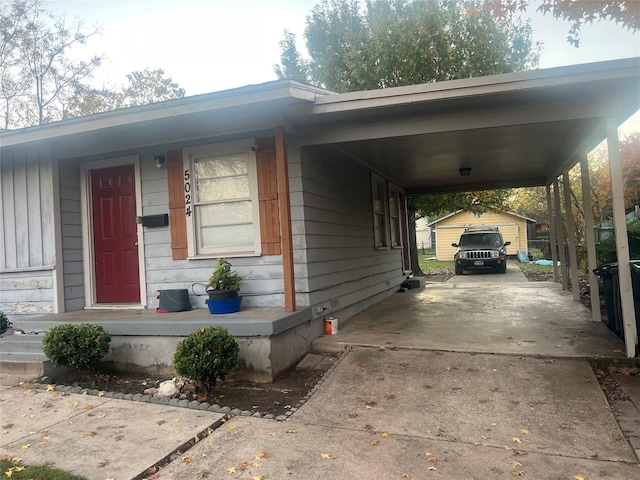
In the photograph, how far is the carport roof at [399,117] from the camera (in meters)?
4.18

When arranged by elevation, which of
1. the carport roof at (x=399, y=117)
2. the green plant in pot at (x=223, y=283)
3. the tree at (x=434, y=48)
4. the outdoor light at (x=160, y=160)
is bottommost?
the green plant in pot at (x=223, y=283)

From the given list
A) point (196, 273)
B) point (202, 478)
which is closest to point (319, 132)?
point (196, 273)

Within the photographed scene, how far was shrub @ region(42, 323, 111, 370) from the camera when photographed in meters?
4.37

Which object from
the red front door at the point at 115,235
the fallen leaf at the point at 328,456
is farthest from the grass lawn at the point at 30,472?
the red front door at the point at 115,235

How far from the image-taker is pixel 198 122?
17.3 ft

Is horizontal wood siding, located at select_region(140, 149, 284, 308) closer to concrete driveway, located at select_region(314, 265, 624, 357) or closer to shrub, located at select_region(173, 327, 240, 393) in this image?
concrete driveway, located at select_region(314, 265, 624, 357)

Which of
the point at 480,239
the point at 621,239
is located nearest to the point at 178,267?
the point at 621,239

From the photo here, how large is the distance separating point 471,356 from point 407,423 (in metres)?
1.53

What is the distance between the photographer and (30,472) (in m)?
2.59

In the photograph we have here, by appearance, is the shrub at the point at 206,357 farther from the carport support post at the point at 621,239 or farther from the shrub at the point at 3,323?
the carport support post at the point at 621,239

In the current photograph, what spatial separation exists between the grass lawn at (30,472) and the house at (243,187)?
79.4 inches

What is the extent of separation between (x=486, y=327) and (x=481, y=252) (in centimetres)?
1104

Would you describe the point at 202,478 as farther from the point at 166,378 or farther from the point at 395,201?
the point at 395,201

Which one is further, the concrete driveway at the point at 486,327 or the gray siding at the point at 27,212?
the gray siding at the point at 27,212
